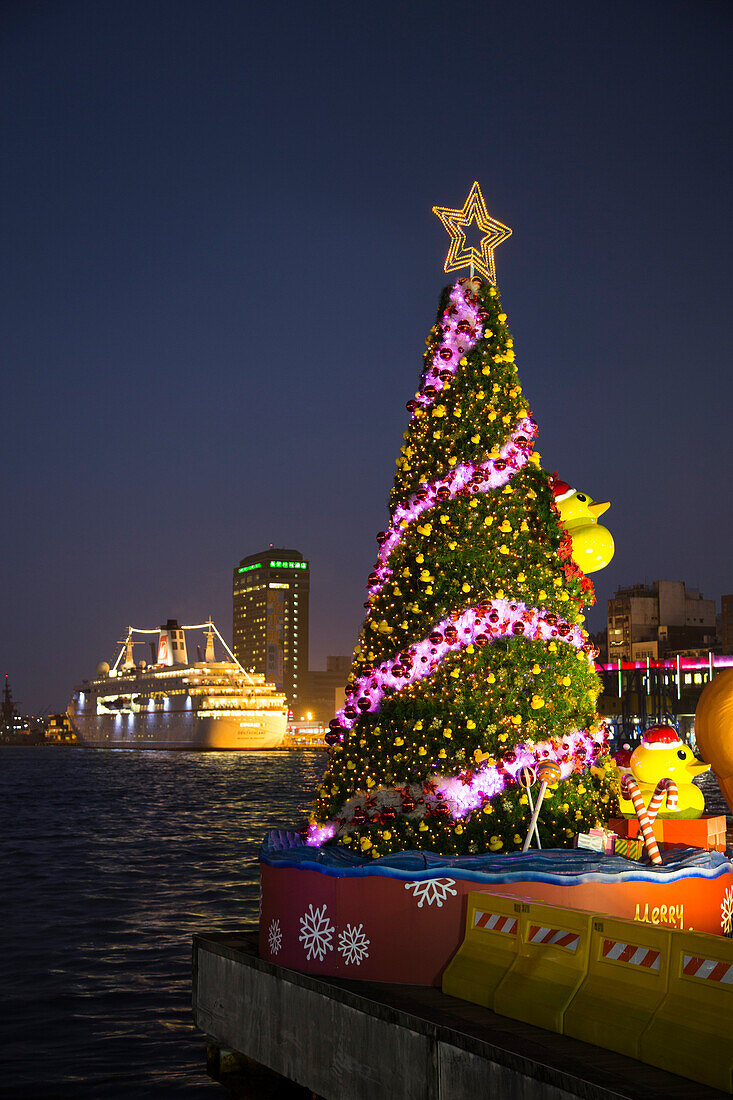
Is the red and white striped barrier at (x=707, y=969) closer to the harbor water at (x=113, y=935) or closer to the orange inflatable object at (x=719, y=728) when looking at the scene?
the orange inflatable object at (x=719, y=728)

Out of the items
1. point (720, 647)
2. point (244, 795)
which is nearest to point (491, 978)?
point (244, 795)

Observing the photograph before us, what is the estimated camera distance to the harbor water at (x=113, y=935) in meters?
10.5

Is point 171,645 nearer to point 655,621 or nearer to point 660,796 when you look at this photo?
point 655,621

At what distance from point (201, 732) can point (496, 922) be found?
382 ft

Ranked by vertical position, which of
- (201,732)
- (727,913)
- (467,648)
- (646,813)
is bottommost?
(201,732)

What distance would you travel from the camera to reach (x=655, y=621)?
17350 cm

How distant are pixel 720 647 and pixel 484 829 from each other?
155860 millimetres

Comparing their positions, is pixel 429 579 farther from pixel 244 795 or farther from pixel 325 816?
pixel 244 795

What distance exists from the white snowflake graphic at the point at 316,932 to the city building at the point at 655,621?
159 metres

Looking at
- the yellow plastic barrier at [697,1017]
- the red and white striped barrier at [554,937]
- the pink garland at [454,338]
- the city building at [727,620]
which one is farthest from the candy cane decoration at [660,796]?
the city building at [727,620]

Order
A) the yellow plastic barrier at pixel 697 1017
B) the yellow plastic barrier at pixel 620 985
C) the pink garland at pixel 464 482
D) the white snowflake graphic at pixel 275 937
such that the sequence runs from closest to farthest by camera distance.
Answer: the yellow plastic barrier at pixel 697 1017, the yellow plastic barrier at pixel 620 985, the white snowflake graphic at pixel 275 937, the pink garland at pixel 464 482

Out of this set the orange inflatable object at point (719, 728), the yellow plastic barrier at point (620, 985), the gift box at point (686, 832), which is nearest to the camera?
the yellow plastic barrier at point (620, 985)

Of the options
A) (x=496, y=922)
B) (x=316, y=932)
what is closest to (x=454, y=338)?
(x=496, y=922)

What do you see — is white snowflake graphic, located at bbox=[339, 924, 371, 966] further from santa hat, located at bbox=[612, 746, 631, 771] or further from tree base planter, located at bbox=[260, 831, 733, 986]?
santa hat, located at bbox=[612, 746, 631, 771]
